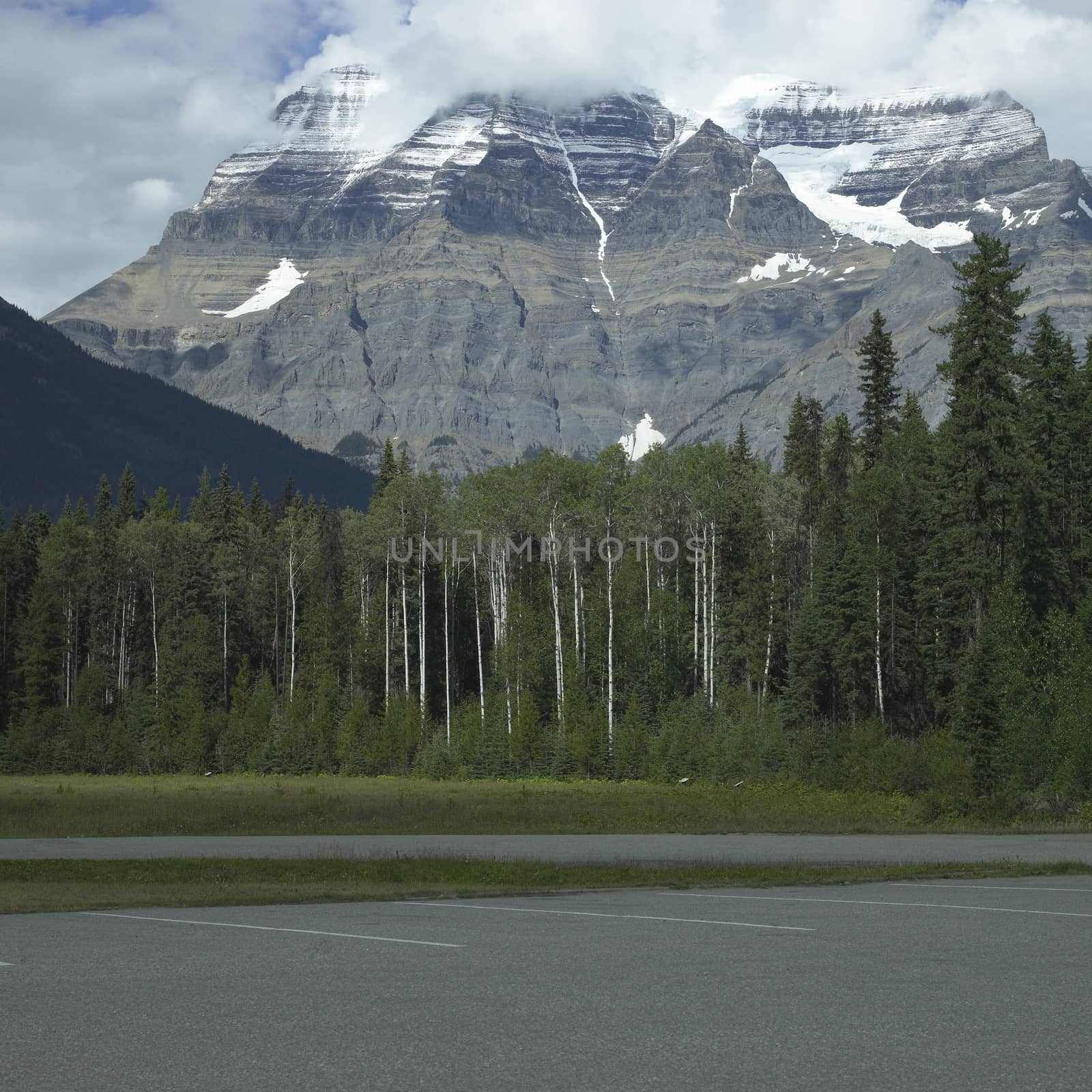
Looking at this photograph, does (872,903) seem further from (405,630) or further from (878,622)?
(405,630)

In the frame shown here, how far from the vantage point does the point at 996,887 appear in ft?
75.3

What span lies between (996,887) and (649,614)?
60407 mm

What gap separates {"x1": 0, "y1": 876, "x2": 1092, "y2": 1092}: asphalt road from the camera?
368 inches

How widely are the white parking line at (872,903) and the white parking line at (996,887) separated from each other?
2.80 meters

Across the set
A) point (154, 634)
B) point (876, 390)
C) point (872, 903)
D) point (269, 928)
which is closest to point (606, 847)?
point (872, 903)

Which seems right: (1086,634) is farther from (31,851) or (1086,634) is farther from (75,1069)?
(75,1069)

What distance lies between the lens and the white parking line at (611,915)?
17062mm

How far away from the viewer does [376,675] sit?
97250 mm

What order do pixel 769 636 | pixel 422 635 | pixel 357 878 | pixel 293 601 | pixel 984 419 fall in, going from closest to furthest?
pixel 357 878 → pixel 984 419 → pixel 769 636 → pixel 422 635 → pixel 293 601

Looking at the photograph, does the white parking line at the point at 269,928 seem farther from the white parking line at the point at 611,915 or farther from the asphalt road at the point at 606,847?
the asphalt road at the point at 606,847

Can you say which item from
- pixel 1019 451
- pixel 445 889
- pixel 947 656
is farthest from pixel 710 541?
pixel 445 889

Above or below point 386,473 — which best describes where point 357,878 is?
below

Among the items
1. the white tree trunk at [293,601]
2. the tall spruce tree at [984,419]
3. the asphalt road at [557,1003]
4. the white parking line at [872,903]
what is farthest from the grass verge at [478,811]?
the white tree trunk at [293,601]

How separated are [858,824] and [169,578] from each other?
7622cm
